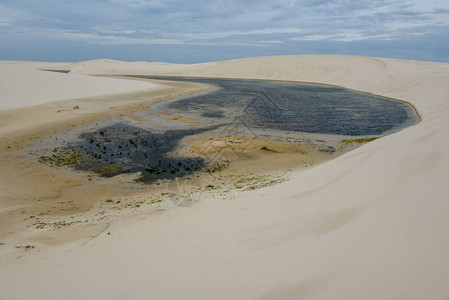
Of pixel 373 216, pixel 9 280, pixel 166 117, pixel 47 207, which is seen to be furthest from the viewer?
pixel 166 117

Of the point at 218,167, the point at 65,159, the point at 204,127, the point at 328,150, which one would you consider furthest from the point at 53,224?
the point at 204,127

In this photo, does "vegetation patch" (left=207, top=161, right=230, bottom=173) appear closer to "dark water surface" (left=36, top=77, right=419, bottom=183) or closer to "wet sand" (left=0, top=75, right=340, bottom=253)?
"wet sand" (left=0, top=75, right=340, bottom=253)

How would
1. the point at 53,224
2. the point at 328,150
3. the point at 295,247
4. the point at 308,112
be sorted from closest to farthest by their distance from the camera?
the point at 295,247 → the point at 53,224 → the point at 328,150 → the point at 308,112

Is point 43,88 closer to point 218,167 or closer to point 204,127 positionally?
point 204,127

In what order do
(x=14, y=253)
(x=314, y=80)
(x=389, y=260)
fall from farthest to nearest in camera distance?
(x=314, y=80) < (x=14, y=253) < (x=389, y=260)

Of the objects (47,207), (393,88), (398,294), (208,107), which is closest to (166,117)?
(208,107)

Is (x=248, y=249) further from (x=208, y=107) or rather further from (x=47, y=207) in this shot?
(x=208, y=107)

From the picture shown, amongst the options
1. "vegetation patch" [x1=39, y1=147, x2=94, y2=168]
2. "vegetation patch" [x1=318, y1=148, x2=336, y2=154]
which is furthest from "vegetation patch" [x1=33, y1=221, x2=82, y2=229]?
"vegetation patch" [x1=318, y1=148, x2=336, y2=154]
